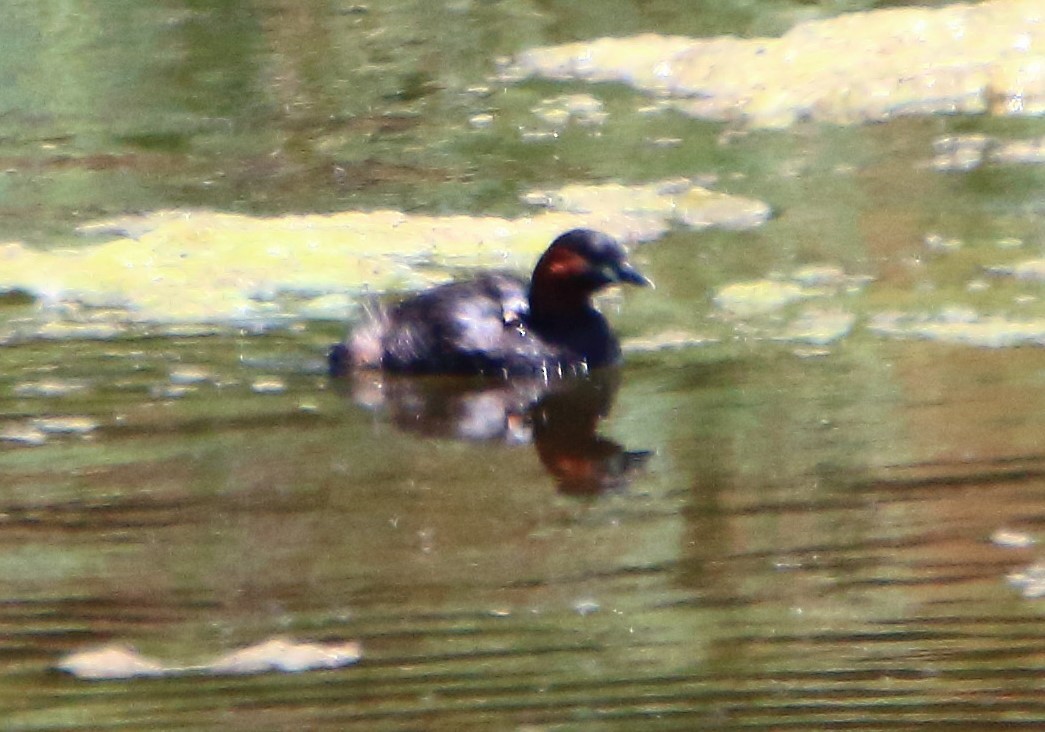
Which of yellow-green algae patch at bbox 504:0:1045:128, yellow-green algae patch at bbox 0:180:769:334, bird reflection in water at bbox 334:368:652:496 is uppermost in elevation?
yellow-green algae patch at bbox 504:0:1045:128

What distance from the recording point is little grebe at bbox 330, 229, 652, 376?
7.47 m

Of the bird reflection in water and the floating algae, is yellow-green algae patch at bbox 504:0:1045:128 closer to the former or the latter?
the bird reflection in water

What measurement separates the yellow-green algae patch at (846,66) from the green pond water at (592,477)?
31 cm

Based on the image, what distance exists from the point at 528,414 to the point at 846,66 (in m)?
5.16

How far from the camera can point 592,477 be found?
6074 millimetres

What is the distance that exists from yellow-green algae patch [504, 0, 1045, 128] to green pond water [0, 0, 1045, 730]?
31 cm

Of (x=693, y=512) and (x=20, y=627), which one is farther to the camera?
(x=693, y=512)

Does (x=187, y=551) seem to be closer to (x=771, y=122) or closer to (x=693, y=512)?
(x=693, y=512)

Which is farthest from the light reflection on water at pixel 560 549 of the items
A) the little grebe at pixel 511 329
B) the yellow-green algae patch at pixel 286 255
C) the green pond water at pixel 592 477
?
the yellow-green algae patch at pixel 286 255

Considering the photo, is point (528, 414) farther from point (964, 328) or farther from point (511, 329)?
point (964, 328)

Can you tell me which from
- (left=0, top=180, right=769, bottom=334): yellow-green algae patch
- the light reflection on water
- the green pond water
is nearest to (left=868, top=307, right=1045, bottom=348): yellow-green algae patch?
the green pond water

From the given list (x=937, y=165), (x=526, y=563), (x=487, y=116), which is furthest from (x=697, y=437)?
(x=487, y=116)

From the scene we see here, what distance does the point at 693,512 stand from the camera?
5.52 m

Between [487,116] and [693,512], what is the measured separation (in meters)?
6.41
